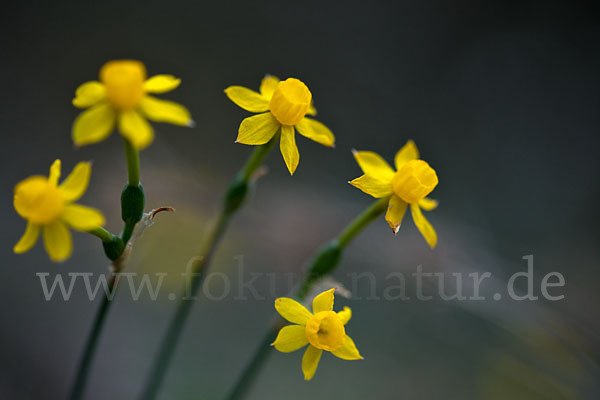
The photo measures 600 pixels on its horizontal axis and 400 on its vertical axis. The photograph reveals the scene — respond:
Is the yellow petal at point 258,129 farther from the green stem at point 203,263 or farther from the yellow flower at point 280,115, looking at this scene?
the green stem at point 203,263

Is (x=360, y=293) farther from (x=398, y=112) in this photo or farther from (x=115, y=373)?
(x=398, y=112)

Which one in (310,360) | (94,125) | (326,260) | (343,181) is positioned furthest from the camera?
(343,181)

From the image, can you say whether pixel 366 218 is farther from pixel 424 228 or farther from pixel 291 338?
pixel 291 338

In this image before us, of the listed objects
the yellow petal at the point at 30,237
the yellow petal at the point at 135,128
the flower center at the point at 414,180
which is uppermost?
the flower center at the point at 414,180

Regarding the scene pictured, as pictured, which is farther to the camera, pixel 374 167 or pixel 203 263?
pixel 203 263

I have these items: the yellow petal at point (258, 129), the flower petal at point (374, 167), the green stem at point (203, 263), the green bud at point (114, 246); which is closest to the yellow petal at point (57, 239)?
the green bud at point (114, 246)

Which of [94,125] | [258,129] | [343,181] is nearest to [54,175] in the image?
[94,125]

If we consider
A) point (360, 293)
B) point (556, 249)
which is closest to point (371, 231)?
point (360, 293)
